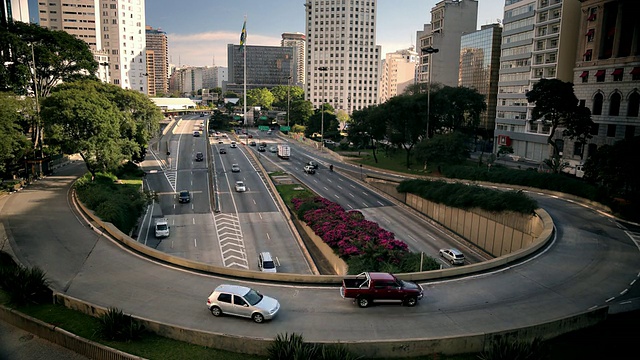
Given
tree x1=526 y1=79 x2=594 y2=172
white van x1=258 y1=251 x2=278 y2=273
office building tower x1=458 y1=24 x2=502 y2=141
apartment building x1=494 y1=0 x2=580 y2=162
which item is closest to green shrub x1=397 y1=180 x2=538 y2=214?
tree x1=526 y1=79 x2=594 y2=172

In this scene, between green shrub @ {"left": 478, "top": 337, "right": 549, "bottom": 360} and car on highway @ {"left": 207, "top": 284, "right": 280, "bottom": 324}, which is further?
car on highway @ {"left": 207, "top": 284, "right": 280, "bottom": 324}

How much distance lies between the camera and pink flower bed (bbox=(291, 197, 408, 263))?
36.1 meters

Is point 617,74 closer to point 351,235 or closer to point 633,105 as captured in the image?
point 633,105

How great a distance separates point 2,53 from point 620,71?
276 feet

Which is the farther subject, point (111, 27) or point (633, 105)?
point (111, 27)

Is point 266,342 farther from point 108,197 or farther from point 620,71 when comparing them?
point 620,71

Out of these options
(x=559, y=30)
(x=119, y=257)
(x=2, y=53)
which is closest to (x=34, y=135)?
(x=2, y=53)

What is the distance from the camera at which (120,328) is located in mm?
18266

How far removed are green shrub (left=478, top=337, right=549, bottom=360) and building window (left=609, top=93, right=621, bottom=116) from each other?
2430 inches

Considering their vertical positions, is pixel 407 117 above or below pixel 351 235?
above

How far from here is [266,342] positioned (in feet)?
56.0

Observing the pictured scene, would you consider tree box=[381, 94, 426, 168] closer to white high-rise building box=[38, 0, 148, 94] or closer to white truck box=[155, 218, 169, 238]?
white truck box=[155, 218, 169, 238]

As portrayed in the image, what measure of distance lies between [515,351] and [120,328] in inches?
606

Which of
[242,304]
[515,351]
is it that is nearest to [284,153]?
[242,304]
